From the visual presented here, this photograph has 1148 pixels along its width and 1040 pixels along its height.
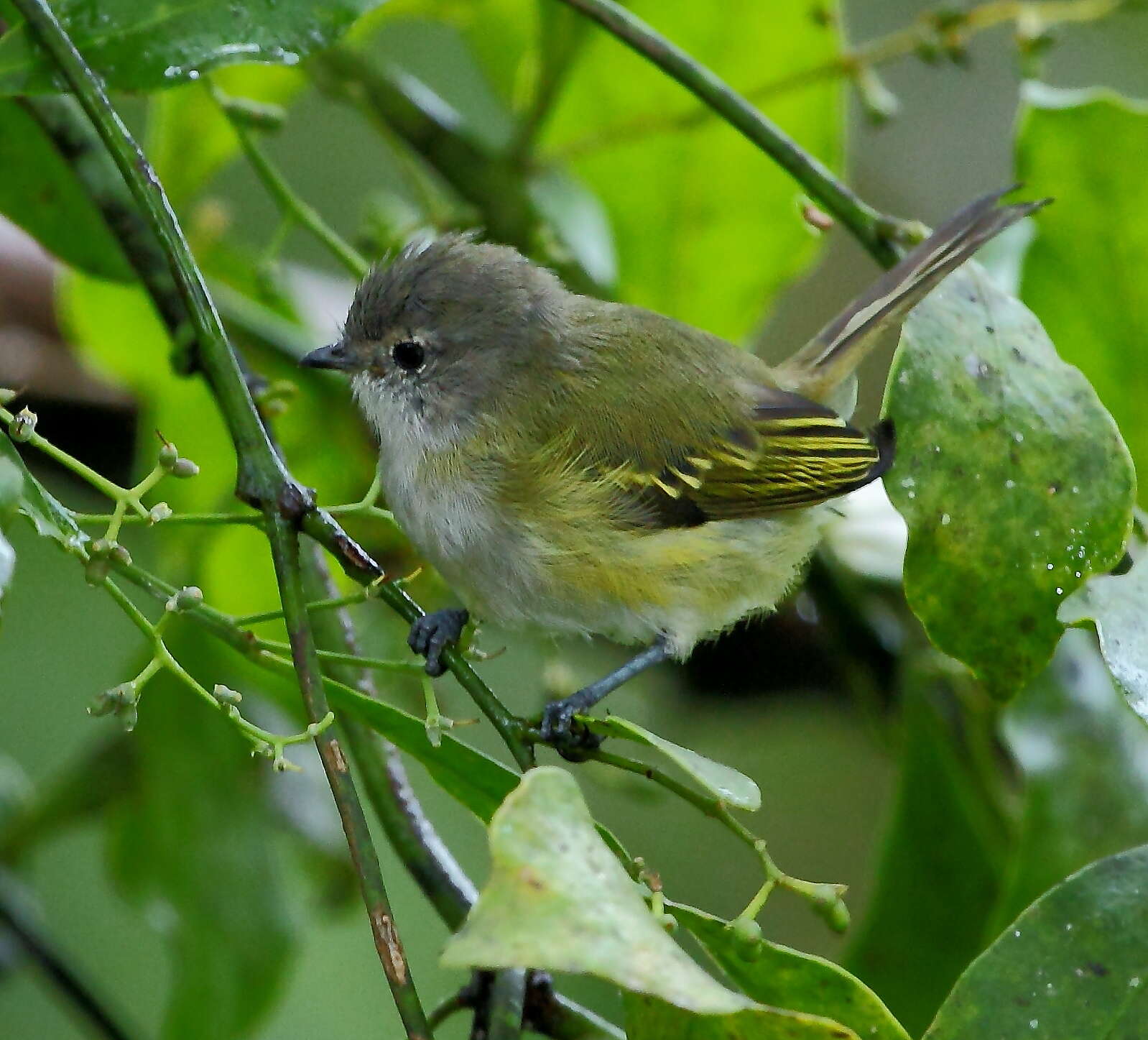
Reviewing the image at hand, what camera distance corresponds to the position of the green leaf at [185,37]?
1.31 meters

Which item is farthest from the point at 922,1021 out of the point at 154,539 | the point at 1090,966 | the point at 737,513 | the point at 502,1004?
the point at 154,539

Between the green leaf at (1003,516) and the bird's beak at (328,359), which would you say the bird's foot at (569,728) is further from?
the bird's beak at (328,359)

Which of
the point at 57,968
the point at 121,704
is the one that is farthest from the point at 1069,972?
the point at 57,968

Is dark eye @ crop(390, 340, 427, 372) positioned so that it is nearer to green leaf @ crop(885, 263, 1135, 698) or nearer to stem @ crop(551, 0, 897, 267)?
stem @ crop(551, 0, 897, 267)

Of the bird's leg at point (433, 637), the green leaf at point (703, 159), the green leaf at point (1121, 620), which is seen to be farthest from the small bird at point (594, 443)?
the green leaf at point (1121, 620)

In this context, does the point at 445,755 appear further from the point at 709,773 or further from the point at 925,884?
the point at 925,884

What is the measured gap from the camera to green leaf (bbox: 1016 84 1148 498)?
1.72 meters

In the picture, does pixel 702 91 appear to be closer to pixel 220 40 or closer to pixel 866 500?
pixel 220 40

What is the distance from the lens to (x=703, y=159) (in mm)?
2230

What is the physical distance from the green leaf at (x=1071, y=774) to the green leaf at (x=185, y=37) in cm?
101

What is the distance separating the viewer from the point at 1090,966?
112 centimetres

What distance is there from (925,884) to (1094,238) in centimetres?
84

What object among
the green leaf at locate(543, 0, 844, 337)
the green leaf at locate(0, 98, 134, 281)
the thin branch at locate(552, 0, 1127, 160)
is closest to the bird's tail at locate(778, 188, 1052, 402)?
the green leaf at locate(543, 0, 844, 337)

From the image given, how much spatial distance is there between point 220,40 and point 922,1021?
1431 millimetres
